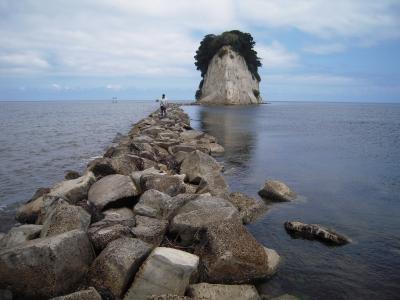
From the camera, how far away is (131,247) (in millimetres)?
6199

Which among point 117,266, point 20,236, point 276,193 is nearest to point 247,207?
point 276,193

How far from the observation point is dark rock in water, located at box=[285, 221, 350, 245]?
8617 millimetres

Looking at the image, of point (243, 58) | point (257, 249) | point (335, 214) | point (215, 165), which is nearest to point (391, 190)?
point (335, 214)

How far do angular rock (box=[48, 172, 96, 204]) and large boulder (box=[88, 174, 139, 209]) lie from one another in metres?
0.23

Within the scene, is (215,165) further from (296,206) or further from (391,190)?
(391,190)

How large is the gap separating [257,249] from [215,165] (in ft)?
18.4

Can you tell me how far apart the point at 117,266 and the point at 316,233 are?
4773 millimetres

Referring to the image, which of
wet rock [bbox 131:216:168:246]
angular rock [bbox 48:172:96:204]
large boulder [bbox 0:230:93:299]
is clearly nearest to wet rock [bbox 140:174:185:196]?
angular rock [bbox 48:172:96:204]

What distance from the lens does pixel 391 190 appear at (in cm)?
1359

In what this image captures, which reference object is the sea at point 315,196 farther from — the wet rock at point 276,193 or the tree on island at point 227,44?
the tree on island at point 227,44

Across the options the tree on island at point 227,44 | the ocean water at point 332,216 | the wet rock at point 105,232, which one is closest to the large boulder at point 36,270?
the wet rock at point 105,232

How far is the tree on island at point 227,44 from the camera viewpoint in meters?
94.7

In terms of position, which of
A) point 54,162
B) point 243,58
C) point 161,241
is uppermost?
point 243,58

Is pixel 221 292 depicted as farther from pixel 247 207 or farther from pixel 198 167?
pixel 198 167
